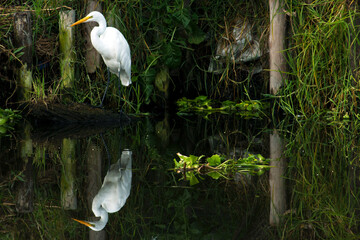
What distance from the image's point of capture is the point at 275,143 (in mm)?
4109

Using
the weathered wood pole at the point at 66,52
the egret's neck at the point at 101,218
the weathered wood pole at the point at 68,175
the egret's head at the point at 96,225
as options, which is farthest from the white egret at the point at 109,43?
the egret's head at the point at 96,225

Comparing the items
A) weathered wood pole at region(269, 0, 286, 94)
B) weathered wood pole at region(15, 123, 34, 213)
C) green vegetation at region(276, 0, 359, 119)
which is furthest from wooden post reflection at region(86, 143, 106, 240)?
weathered wood pole at region(269, 0, 286, 94)

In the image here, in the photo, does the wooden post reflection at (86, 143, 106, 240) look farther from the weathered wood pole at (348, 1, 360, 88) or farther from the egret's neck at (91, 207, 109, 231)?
the weathered wood pole at (348, 1, 360, 88)

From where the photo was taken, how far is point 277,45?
5418 mm

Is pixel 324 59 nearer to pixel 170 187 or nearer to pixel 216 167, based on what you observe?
pixel 216 167

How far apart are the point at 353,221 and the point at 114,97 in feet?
12.8

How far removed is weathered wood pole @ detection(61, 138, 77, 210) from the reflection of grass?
38.6 inches

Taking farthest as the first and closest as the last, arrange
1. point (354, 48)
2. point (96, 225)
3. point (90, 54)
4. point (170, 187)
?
point (90, 54) → point (354, 48) → point (170, 187) → point (96, 225)

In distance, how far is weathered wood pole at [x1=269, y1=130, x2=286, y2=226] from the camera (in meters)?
2.31

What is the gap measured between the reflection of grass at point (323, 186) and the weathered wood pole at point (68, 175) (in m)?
0.98

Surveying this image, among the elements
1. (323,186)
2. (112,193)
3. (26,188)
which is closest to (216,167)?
(323,186)

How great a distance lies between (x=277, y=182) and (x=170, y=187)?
21.7 inches

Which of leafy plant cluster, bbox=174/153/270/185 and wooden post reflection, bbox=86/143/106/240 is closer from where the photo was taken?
wooden post reflection, bbox=86/143/106/240

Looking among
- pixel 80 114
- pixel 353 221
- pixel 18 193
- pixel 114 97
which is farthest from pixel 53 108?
pixel 353 221
